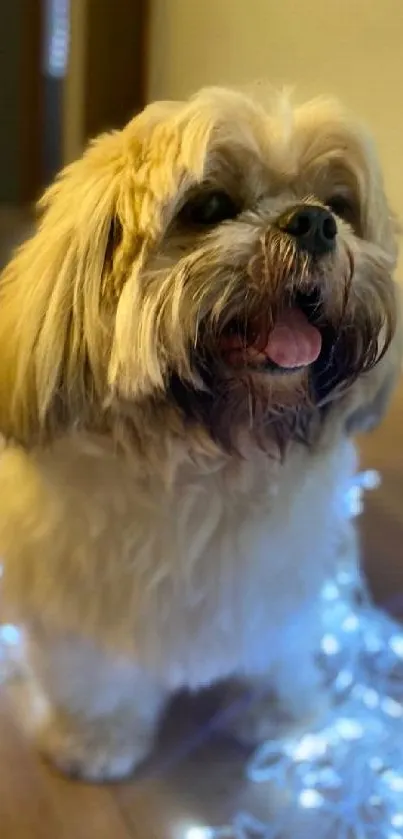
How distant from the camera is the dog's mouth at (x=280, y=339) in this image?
905mm

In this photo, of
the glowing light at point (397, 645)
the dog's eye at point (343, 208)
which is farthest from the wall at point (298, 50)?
the glowing light at point (397, 645)

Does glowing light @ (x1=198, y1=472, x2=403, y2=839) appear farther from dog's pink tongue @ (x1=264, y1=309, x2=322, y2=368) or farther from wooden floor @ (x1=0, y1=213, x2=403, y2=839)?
dog's pink tongue @ (x1=264, y1=309, x2=322, y2=368)

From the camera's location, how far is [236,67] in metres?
2.69

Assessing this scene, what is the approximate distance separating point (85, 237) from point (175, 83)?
2.20 meters

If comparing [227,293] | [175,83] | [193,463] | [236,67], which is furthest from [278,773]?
[175,83]

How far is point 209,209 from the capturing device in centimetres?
94

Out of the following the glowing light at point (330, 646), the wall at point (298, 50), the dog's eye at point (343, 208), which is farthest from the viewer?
the wall at point (298, 50)

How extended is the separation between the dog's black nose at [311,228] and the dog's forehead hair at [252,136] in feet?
0.28

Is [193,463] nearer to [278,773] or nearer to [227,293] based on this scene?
[227,293]

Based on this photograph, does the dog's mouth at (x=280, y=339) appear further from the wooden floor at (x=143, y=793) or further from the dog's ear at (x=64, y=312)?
the wooden floor at (x=143, y=793)

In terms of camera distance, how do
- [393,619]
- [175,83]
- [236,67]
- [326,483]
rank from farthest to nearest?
[175,83]
[236,67]
[393,619]
[326,483]

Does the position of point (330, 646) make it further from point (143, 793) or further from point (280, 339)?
point (280, 339)

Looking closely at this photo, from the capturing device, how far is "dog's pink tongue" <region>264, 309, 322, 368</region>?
91 centimetres

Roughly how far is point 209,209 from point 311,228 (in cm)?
11
